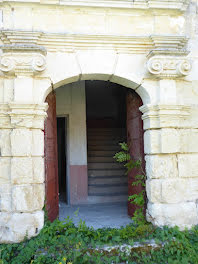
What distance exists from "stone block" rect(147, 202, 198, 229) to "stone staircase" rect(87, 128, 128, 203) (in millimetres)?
2527

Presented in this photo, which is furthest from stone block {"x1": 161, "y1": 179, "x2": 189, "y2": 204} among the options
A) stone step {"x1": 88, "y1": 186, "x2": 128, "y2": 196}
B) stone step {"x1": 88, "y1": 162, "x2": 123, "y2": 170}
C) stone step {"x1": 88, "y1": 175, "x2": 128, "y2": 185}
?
stone step {"x1": 88, "y1": 162, "x2": 123, "y2": 170}

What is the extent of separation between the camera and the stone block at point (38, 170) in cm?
308

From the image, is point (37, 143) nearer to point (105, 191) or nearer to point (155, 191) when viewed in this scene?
point (155, 191)

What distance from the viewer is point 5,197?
304 centimetres

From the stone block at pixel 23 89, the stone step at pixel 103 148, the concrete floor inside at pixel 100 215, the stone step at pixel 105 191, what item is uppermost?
the stone block at pixel 23 89

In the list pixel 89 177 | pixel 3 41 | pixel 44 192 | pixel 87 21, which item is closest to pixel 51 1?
pixel 87 21

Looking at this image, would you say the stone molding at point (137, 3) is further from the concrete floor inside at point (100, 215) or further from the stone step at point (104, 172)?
the stone step at point (104, 172)

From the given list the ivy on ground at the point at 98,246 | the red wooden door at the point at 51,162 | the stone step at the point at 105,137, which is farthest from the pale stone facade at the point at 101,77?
the stone step at the point at 105,137

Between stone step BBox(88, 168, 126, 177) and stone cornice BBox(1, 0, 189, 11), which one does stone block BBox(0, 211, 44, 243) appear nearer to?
stone cornice BBox(1, 0, 189, 11)

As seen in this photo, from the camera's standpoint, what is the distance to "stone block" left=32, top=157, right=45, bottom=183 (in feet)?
10.1

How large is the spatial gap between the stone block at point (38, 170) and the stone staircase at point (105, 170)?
287cm

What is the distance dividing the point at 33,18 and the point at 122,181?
171 inches

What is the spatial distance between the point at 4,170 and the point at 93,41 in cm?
204

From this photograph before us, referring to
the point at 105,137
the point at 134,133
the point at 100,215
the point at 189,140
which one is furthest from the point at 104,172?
the point at 189,140
